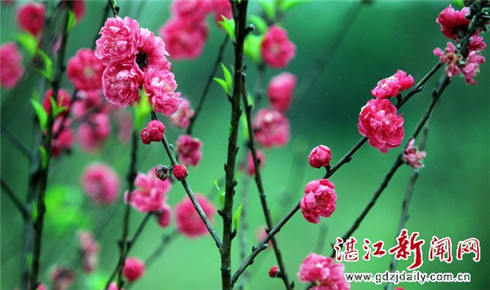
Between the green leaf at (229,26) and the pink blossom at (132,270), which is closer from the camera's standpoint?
the green leaf at (229,26)

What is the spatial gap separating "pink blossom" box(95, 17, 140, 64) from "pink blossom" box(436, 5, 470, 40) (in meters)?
0.33

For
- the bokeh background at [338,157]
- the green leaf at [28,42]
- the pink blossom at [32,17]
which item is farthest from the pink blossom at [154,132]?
the bokeh background at [338,157]

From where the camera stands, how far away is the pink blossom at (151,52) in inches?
21.6

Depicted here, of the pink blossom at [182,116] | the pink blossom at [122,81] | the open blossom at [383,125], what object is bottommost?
the pink blossom at [122,81]

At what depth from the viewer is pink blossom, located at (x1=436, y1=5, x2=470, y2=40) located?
21.5 inches

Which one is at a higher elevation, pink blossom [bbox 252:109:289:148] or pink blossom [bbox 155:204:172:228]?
pink blossom [bbox 252:109:289:148]

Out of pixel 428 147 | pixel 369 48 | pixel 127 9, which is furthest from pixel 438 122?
pixel 127 9

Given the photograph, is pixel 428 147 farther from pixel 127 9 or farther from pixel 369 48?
pixel 127 9

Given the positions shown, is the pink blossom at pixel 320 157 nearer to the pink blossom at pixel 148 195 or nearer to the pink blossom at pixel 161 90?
the pink blossom at pixel 161 90

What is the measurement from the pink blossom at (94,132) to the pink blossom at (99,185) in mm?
127

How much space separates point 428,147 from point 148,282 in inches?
56.0

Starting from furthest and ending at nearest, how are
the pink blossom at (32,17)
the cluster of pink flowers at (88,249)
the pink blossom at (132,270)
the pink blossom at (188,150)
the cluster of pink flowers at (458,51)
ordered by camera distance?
1. the cluster of pink flowers at (88,249)
2. the pink blossom at (32,17)
3. the pink blossom at (132,270)
4. the pink blossom at (188,150)
5. the cluster of pink flowers at (458,51)

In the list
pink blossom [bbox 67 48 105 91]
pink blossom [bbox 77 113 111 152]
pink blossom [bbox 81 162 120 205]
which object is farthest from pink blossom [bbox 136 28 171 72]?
pink blossom [bbox 81 162 120 205]

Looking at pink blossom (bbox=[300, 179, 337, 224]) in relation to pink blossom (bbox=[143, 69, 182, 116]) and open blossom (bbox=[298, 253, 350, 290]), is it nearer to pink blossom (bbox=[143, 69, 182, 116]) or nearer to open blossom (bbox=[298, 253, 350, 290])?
open blossom (bbox=[298, 253, 350, 290])
